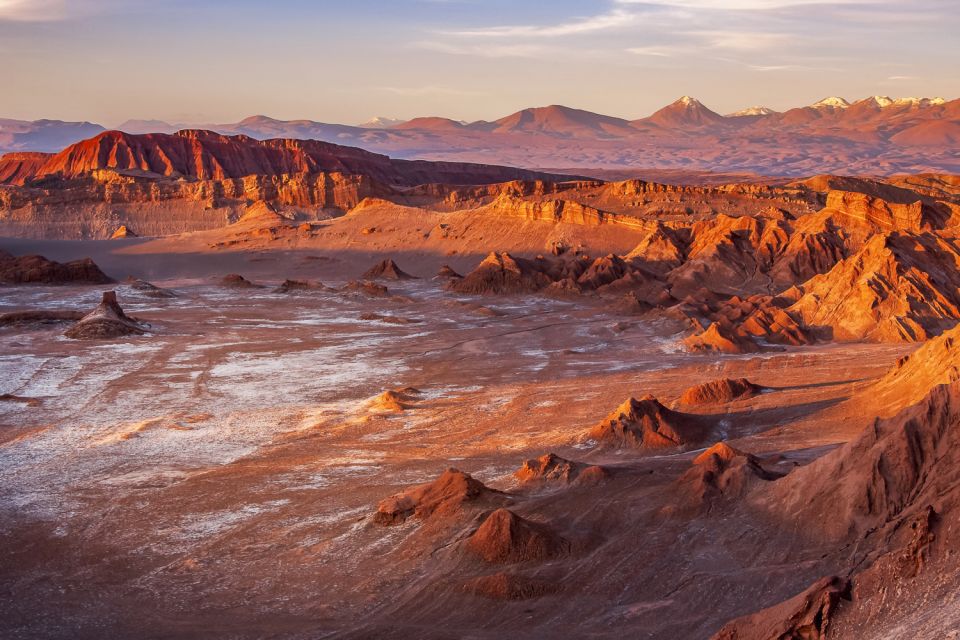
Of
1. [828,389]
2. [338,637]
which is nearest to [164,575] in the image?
[338,637]

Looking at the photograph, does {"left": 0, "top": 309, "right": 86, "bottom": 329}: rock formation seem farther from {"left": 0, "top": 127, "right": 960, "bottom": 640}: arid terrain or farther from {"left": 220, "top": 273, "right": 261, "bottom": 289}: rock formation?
{"left": 220, "top": 273, "right": 261, "bottom": 289}: rock formation

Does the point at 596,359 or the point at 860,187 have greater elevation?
the point at 860,187

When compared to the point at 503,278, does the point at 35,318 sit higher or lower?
lower

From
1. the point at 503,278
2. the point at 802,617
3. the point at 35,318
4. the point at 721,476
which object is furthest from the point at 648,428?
the point at 503,278

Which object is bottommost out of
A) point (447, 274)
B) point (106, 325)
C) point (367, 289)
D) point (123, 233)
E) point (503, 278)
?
point (367, 289)

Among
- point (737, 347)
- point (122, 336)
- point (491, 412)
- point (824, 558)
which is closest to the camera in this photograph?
point (824, 558)

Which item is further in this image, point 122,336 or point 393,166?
point 393,166

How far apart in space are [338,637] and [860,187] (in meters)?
68.5

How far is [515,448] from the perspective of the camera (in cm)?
1964

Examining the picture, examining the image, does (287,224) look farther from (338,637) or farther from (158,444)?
(338,637)

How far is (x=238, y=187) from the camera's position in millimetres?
94375

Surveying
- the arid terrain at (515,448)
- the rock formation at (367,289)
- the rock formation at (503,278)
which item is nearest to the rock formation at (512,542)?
the arid terrain at (515,448)

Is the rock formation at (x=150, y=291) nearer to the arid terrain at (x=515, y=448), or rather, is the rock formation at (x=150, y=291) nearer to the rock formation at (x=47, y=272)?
the arid terrain at (x=515, y=448)

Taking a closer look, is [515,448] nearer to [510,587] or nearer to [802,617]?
[510,587]
